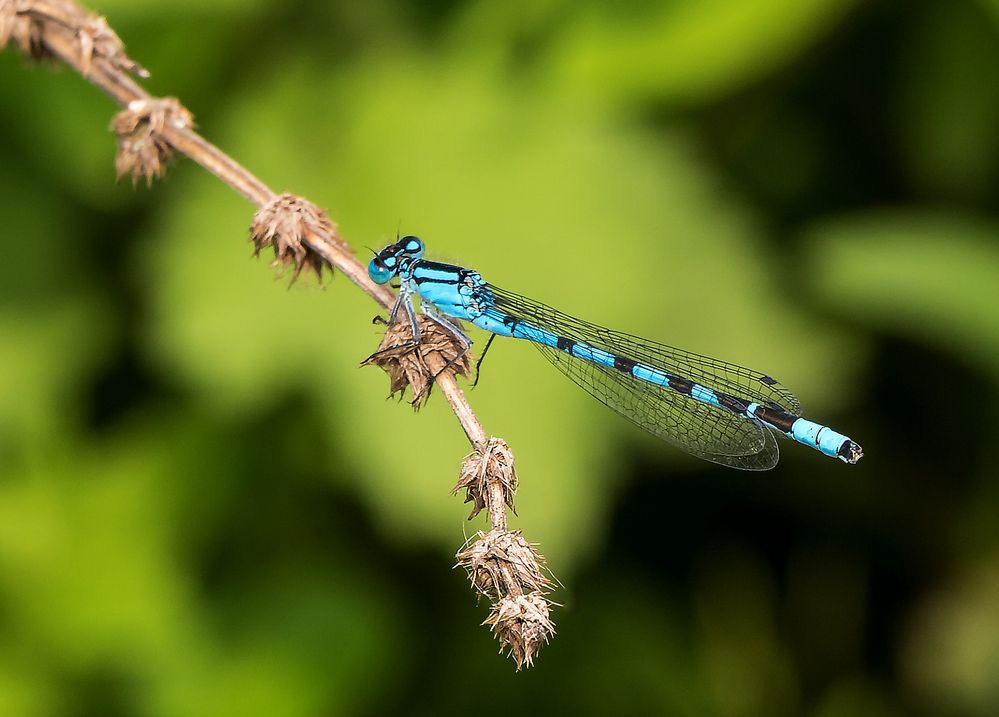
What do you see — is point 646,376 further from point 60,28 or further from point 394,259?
point 60,28

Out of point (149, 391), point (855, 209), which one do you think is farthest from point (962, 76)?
point (149, 391)

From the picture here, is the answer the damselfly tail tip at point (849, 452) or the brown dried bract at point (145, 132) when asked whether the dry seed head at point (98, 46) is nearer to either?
the brown dried bract at point (145, 132)

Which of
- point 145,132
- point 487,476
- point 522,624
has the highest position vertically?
point 145,132

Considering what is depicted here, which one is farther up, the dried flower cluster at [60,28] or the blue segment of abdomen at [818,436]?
the blue segment of abdomen at [818,436]

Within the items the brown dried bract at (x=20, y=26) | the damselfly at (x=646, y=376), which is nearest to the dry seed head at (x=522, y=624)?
the brown dried bract at (x=20, y=26)

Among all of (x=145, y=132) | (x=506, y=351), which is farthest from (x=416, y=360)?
(x=506, y=351)

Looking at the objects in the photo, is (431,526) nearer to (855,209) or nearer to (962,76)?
(855,209)

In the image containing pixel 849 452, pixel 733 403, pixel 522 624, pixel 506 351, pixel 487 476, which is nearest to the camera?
pixel 522 624

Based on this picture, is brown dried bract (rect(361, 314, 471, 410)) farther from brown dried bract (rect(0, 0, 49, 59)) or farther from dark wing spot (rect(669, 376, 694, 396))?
dark wing spot (rect(669, 376, 694, 396))
